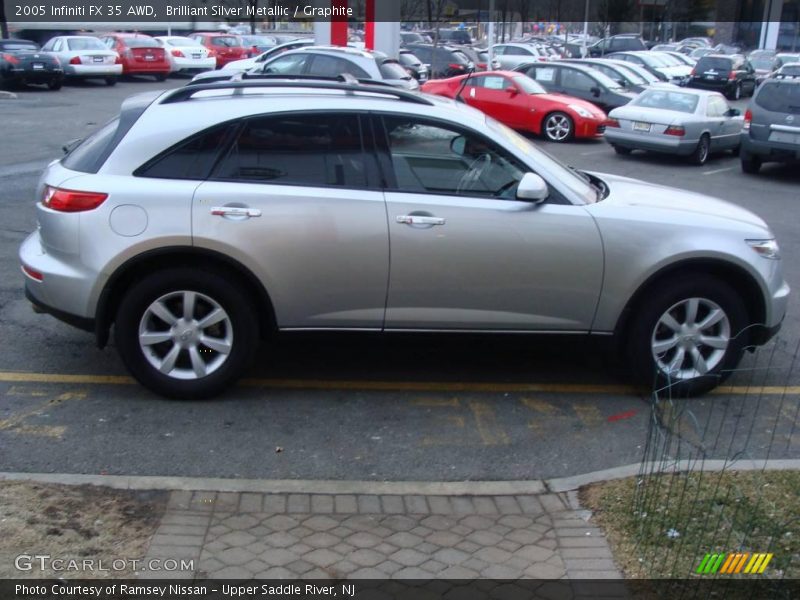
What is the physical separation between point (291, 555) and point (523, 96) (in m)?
18.3

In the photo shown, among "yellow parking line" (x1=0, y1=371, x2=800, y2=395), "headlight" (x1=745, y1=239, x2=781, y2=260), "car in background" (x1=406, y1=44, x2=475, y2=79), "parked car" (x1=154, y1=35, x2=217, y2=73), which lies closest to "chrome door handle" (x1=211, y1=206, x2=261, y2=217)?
"yellow parking line" (x1=0, y1=371, x2=800, y2=395)

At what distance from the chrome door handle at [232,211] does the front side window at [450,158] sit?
3.09 ft

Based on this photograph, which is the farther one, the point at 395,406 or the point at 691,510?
the point at 395,406

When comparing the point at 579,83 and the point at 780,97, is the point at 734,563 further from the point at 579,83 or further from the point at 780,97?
the point at 579,83

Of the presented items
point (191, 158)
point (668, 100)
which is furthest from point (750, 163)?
point (191, 158)

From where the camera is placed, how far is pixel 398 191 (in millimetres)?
5738

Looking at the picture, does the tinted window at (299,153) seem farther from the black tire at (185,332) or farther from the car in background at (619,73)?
the car in background at (619,73)

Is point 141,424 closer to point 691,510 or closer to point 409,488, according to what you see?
point 409,488

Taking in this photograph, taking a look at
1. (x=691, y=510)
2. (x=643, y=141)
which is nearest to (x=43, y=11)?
(x=643, y=141)

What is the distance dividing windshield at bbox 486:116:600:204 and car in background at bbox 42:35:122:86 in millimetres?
27085

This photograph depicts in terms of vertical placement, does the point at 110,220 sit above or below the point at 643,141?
above

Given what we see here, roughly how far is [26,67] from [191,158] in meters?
24.8

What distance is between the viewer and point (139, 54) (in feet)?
111

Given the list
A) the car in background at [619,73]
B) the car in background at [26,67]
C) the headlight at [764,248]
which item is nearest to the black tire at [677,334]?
the headlight at [764,248]
